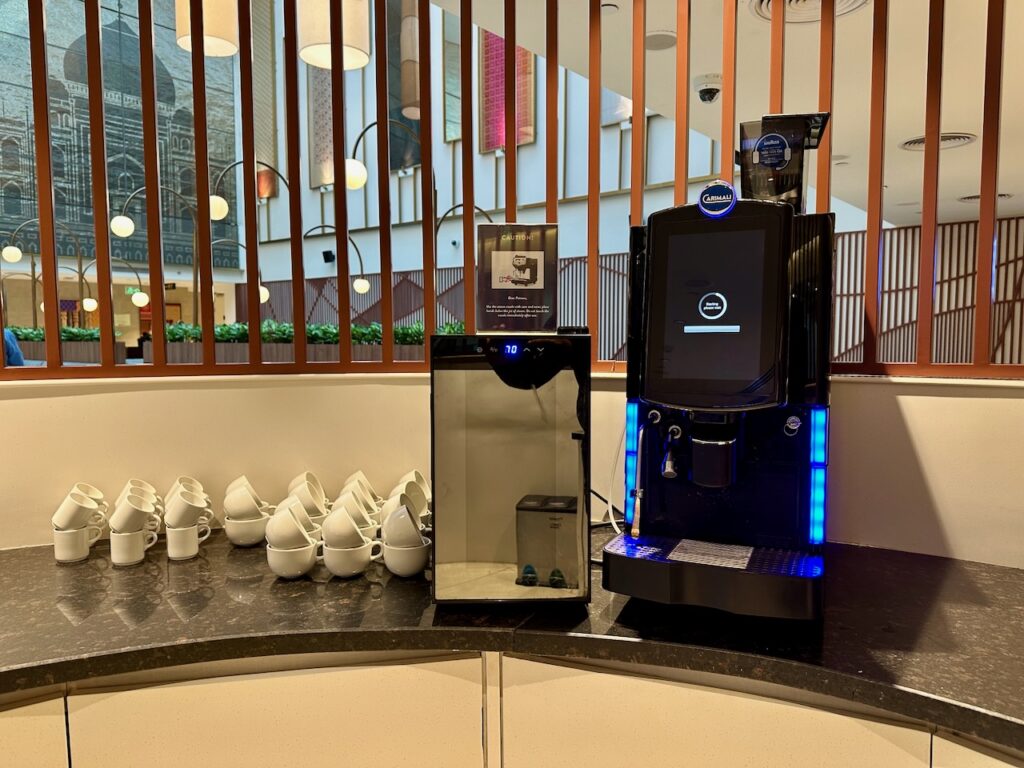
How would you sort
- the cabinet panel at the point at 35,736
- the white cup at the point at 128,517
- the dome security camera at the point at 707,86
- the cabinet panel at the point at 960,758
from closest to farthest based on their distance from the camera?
1. the cabinet panel at the point at 960,758
2. the cabinet panel at the point at 35,736
3. the white cup at the point at 128,517
4. the dome security camera at the point at 707,86

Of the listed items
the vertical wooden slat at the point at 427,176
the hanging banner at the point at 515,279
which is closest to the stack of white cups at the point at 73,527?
the vertical wooden slat at the point at 427,176

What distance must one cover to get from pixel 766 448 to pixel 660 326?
28cm

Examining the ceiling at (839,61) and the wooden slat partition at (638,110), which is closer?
the wooden slat partition at (638,110)

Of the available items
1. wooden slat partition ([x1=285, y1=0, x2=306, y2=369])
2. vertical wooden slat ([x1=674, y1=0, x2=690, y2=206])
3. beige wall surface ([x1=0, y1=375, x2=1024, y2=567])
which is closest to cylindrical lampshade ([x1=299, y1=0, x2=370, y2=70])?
wooden slat partition ([x1=285, y1=0, x2=306, y2=369])

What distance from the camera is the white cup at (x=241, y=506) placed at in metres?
1.47

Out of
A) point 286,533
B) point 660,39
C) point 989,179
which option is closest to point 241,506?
point 286,533

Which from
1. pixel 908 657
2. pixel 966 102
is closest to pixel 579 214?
pixel 966 102

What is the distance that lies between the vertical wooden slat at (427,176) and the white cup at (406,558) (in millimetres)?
521

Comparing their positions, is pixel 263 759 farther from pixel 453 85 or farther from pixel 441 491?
pixel 453 85

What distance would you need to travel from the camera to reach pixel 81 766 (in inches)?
40.2

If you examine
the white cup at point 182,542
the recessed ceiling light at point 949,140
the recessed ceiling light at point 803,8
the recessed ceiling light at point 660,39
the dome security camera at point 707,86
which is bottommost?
the white cup at point 182,542

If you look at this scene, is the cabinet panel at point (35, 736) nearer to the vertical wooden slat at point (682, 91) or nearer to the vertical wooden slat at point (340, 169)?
the vertical wooden slat at point (340, 169)

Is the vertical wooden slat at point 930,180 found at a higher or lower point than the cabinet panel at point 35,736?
higher

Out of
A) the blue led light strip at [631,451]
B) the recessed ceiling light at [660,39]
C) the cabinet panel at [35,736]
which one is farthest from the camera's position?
the recessed ceiling light at [660,39]
